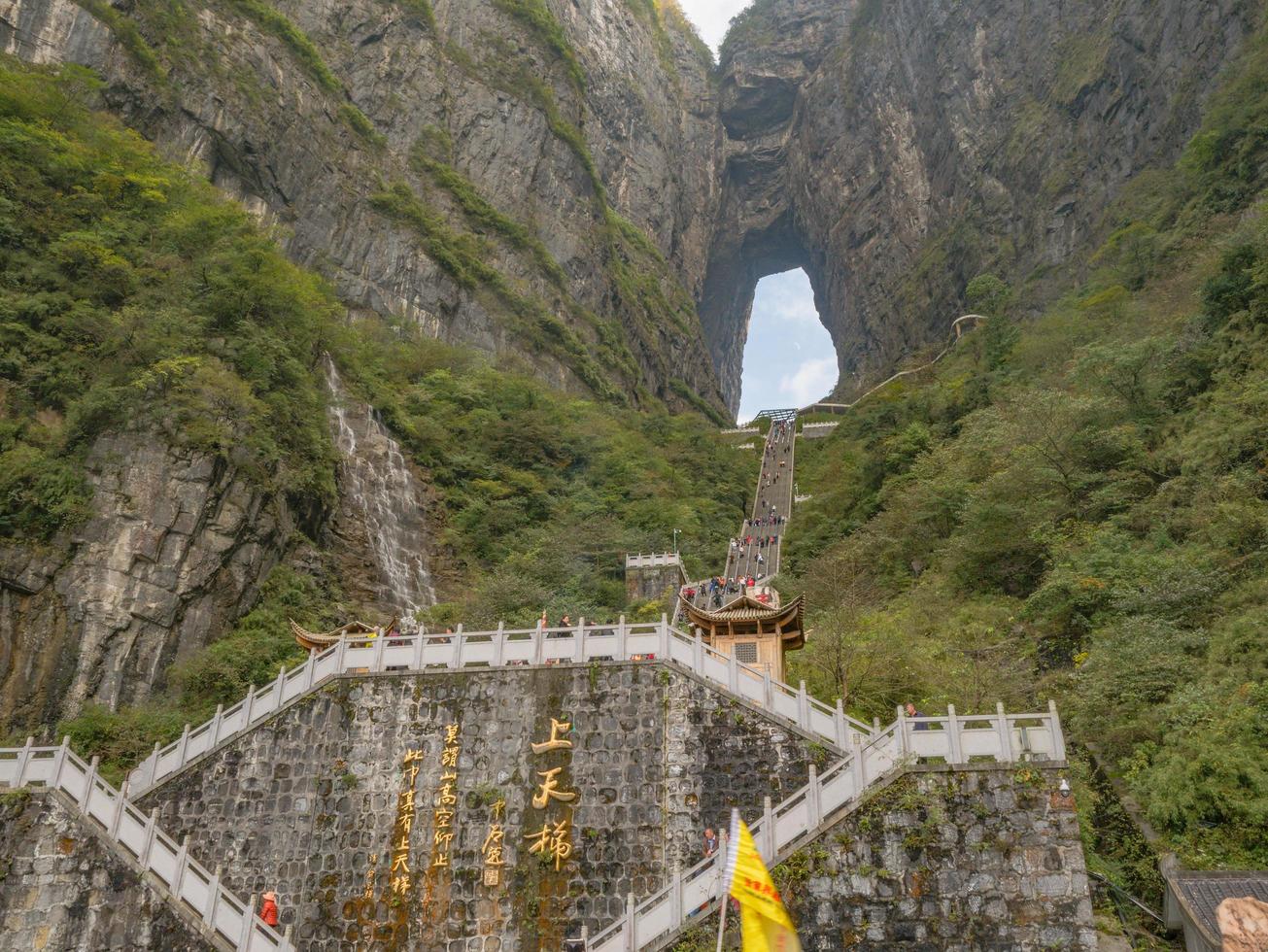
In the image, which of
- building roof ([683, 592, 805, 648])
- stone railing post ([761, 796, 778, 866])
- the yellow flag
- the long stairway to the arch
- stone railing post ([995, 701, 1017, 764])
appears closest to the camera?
the yellow flag

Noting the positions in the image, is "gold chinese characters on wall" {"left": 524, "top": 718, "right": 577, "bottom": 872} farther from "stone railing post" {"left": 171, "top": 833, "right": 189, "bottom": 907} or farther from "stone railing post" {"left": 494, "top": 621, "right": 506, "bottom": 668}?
"stone railing post" {"left": 171, "top": 833, "right": 189, "bottom": 907}

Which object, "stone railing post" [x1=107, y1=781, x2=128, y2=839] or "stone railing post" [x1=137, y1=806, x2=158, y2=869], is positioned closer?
"stone railing post" [x1=137, y1=806, x2=158, y2=869]

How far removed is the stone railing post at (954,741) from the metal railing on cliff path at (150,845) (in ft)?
30.2

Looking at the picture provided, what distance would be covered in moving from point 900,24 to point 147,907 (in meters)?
82.0

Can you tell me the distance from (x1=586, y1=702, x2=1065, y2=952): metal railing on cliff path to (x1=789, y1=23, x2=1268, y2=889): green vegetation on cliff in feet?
7.25

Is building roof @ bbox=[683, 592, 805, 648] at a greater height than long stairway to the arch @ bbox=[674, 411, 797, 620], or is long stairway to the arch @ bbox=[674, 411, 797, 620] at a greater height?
long stairway to the arch @ bbox=[674, 411, 797, 620]

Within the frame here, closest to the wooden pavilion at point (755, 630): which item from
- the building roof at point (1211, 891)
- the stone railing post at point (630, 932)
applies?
the stone railing post at point (630, 932)

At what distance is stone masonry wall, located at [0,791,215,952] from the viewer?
44.5 feet

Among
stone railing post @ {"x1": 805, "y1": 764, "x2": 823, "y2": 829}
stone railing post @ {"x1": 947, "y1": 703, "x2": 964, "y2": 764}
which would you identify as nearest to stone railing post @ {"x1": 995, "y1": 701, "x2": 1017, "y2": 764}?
stone railing post @ {"x1": 947, "y1": 703, "x2": 964, "y2": 764}

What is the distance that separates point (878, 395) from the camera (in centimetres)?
5747

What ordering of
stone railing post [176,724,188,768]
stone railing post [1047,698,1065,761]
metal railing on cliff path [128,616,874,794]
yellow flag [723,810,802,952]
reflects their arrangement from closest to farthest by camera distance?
1. yellow flag [723,810,802,952]
2. stone railing post [1047,698,1065,761]
3. metal railing on cliff path [128,616,874,794]
4. stone railing post [176,724,188,768]

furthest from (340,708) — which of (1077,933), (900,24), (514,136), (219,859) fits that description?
(900,24)

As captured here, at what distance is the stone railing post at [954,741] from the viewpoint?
1241 centimetres

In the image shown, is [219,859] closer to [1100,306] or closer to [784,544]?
[784,544]
